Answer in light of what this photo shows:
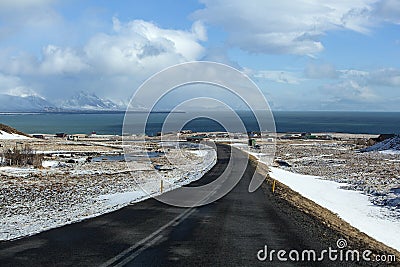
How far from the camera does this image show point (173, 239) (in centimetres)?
1132

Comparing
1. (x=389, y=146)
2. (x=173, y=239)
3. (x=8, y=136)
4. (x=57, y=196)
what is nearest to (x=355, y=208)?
(x=173, y=239)

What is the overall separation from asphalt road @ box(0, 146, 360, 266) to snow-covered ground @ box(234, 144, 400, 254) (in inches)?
128

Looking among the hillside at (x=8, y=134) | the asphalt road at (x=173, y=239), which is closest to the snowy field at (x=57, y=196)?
the asphalt road at (x=173, y=239)

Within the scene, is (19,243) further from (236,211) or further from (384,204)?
(384,204)

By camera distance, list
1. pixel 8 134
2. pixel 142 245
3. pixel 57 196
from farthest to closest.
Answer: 1. pixel 8 134
2. pixel 57 196
3. pixel 142 245

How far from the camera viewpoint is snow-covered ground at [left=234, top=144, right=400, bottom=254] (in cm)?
1708

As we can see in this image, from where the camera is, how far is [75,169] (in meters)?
41.3

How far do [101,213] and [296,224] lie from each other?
6886 mm
